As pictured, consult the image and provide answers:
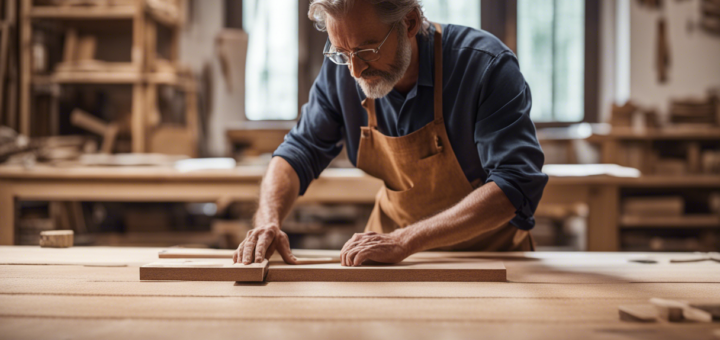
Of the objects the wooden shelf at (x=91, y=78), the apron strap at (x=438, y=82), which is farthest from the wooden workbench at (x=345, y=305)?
the wooden shelf at (x=91, y=78)

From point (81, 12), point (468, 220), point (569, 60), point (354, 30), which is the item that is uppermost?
point (81, 12)

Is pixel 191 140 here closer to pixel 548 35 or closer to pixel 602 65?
pixel 548 35

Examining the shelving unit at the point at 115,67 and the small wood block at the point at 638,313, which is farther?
the shelving unit at the point at 115,67

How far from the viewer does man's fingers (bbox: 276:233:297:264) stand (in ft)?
4.58

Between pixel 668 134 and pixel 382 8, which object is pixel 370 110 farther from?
pixel 668 134

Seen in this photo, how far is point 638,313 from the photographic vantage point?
0.93 meters

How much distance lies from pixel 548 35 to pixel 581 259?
405 centimetres

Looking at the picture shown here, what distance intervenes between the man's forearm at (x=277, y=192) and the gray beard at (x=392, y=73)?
0.42 metres

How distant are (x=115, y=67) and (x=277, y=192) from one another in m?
3.05

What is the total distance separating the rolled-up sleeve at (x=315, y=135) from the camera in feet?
6.18

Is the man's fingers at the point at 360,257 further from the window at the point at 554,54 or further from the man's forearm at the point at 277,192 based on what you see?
A: the window at the point at 554,54

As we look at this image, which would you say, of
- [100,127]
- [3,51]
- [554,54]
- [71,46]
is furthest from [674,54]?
[3,51]

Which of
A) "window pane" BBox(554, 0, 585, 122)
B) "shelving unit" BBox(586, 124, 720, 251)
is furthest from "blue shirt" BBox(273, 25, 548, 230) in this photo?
"window pane" BBox(554, 0, 585, 122)

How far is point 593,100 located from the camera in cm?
516
